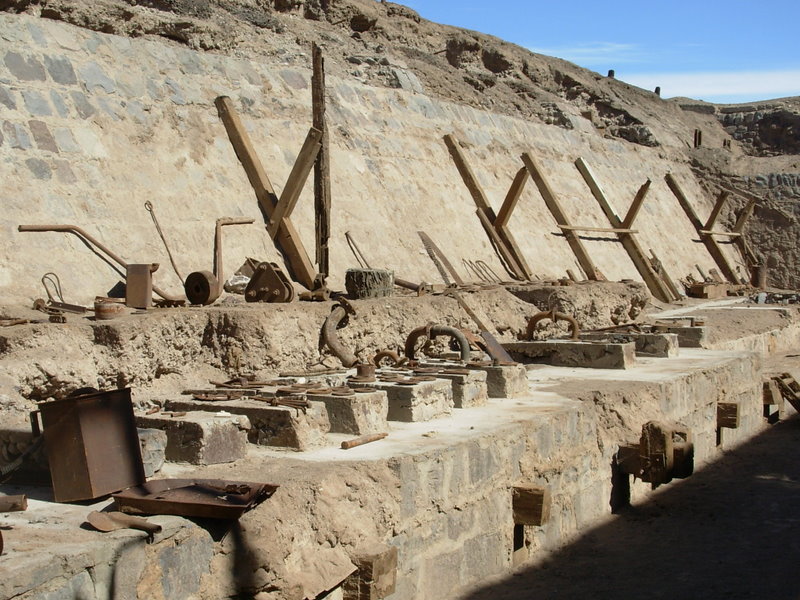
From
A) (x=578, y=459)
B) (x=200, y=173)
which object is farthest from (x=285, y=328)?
(x=200, y=173)

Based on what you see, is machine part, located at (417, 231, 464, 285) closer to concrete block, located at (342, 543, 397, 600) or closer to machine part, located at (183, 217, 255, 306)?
machine part, located at (183, 217, 255, 306)

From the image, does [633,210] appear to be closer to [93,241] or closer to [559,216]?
[559,216]

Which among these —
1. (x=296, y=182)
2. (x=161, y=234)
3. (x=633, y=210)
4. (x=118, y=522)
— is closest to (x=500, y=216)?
(x=296, y=182)

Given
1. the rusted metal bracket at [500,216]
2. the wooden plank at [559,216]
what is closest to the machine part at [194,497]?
the rusted metal bracket at [500,216]

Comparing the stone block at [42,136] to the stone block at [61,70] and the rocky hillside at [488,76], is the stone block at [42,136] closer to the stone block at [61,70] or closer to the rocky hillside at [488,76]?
the stone block at [61,70]

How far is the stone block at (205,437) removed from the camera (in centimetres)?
625

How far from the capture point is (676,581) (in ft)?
24.0

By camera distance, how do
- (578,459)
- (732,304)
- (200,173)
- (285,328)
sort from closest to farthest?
(578,459) < (285,328) < (200,173) < (732,304)

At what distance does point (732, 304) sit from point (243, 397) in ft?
58.3

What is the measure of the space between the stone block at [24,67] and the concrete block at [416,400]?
256 inches

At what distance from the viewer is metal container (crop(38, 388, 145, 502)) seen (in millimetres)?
5426

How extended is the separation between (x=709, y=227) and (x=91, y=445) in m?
26.3

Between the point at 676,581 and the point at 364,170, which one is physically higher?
the point at 364,170

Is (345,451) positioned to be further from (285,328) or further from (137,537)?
(285,328)
